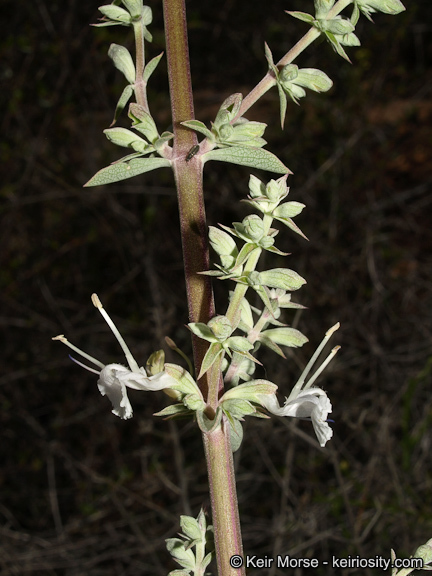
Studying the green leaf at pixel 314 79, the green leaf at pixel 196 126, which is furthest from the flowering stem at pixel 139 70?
the green leaf at pixel 314 79

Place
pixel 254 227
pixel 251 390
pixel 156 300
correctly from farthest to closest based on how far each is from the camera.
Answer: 1. pixel 156 300
2. pixel 251 390
3. pixel 254 227

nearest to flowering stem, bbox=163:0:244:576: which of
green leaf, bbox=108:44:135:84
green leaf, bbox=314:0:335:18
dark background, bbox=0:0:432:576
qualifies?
green leaf, bbox=108:44:135:84

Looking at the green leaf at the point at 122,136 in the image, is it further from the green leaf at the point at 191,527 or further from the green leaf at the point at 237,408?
the green leaf at the point at 191,527

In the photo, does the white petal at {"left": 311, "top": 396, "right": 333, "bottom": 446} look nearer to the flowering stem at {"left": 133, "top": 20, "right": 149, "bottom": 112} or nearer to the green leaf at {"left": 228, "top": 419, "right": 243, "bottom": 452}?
the green leaf at {"left": 228, "top": 419, "right": 243, "bottom": 452}

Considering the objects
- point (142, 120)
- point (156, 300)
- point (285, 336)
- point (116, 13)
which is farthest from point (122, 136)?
point (156, 300)

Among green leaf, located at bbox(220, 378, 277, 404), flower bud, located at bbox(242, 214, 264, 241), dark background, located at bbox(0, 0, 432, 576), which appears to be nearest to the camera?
flower bud, located at bbox(242, 214, 264, 241)

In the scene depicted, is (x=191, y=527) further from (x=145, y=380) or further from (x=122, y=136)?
(x=122, y=136)

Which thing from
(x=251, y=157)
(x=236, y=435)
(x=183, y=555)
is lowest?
(x=183, y=555)
